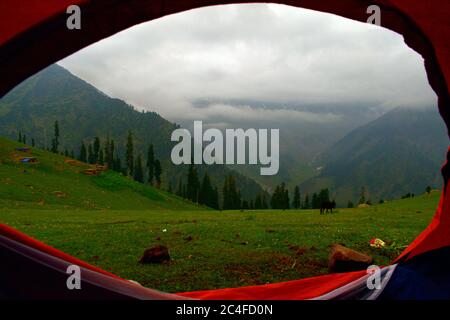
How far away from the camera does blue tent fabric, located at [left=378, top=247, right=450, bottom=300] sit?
6297 millimetres

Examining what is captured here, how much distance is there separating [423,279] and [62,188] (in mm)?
59294

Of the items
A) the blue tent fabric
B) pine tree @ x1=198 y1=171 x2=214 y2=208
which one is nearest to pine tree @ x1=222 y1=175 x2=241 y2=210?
pine tree @ x1=198 y1=171 x2=214 y2=208

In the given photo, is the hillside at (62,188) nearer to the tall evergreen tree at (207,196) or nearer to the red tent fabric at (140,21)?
the tall evergreen tree at (207,196)

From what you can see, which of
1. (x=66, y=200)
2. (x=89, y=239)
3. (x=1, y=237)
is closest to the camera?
(x=1, y=237)

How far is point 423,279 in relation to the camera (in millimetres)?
6480

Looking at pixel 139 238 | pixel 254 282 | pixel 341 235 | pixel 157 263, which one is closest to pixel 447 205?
pixel 254 282

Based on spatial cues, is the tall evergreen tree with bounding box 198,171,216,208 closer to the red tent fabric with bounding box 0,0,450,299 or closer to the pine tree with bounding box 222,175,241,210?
the pine tree with bounding box 222,175,241,210

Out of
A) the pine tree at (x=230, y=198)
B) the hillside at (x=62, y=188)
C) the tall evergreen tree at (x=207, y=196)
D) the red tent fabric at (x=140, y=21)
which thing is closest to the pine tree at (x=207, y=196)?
the tall evergreen tree at (x=207, y=196)

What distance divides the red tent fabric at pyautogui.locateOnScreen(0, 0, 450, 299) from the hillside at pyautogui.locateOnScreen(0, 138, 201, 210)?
40.1m

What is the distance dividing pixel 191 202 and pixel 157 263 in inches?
2931

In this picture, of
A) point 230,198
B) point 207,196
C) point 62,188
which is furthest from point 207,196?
point 62,188

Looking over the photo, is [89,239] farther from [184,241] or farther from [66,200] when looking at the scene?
[66,200]

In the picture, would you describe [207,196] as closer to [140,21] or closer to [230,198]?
[230,198]

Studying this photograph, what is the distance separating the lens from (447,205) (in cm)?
627
